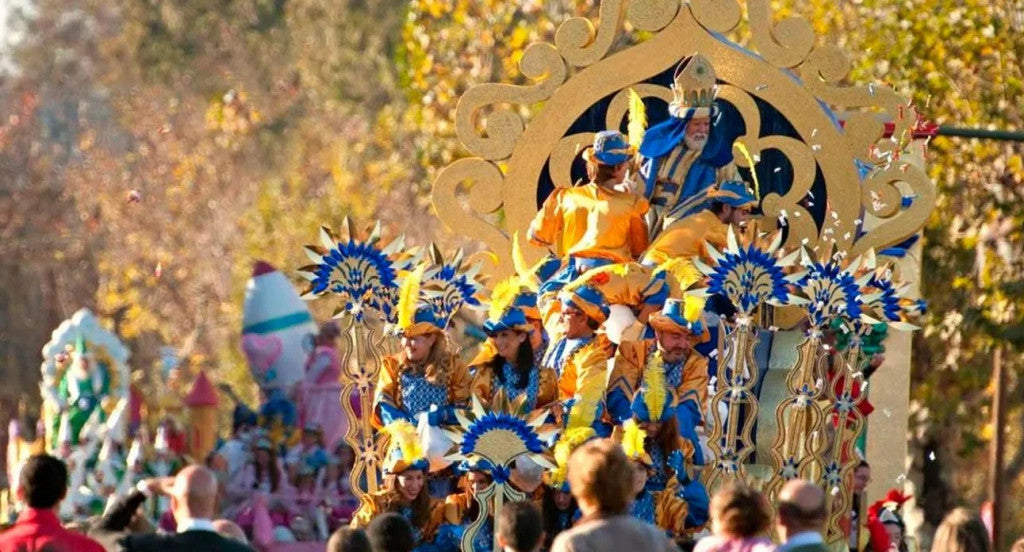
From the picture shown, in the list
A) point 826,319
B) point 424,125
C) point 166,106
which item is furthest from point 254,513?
point 166,106

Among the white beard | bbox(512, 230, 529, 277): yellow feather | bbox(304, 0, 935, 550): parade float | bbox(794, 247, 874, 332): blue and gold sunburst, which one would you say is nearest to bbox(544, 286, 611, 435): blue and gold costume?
bbox(304, 0, 935, 550): parade float

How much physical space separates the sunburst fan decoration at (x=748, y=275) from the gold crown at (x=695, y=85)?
145 centimetres

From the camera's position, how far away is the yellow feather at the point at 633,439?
544 inches

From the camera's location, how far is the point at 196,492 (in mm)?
9867

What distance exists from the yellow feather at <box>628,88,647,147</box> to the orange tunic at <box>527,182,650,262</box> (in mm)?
460

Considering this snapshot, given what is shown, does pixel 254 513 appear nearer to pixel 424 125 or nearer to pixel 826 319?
pixel 424 125

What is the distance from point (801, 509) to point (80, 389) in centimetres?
1553

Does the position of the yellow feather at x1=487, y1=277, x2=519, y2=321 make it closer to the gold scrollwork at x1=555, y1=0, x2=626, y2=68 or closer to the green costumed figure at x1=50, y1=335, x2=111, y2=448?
the gold scrollwork at x1=555, y1=0, x2=626, y2=68

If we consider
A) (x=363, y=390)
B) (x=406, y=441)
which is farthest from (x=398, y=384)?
(x=406, y=441)

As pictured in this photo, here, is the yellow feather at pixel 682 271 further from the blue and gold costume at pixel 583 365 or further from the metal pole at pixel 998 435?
the metal pole at pixel 998 435

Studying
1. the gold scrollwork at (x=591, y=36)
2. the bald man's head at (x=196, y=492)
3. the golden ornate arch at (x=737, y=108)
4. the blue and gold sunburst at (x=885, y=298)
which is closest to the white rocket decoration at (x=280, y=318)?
the golden ornate arch at (x=737, y=108)

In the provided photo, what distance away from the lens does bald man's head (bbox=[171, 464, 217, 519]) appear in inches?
388

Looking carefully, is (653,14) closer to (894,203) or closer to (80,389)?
(894,203)

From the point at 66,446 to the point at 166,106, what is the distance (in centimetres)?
2025
